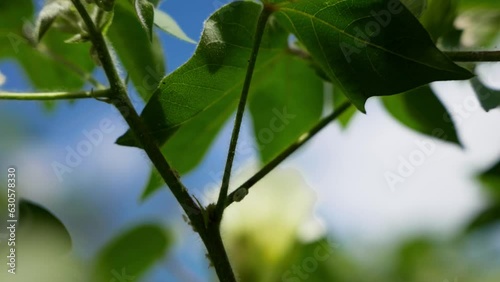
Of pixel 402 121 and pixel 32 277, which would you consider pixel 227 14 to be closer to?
pixel 402 121

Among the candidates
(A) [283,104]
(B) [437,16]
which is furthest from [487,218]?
(B) [437,16]

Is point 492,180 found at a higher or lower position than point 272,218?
lower

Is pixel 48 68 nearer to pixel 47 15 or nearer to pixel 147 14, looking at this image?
pixel 47 15

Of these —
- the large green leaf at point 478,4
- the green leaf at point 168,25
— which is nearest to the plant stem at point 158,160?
the green leaf at point 168,25

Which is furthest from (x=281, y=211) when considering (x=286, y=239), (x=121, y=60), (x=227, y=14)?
(x=227, y=14)

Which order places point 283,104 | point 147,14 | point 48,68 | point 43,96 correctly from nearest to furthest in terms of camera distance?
point 147,14
point 43,96
point 283,104
point 48,68
